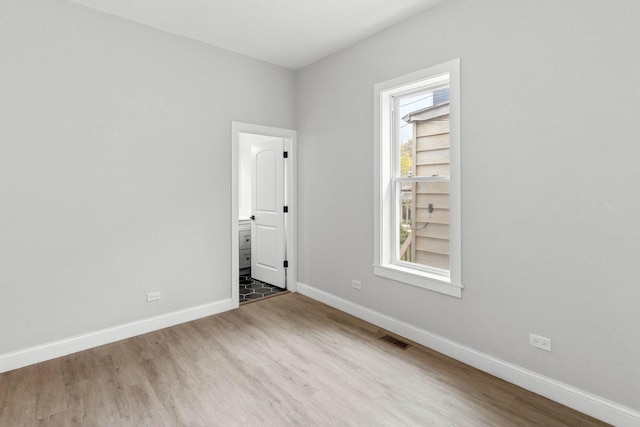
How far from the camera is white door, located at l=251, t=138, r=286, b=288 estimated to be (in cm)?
443

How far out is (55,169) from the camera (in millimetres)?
2672

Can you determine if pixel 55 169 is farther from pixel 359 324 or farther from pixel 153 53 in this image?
pixel 359 324

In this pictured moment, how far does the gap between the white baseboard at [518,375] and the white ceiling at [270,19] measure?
9.32 ft

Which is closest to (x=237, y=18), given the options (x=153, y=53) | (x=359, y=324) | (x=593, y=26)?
(x=153, y=53)

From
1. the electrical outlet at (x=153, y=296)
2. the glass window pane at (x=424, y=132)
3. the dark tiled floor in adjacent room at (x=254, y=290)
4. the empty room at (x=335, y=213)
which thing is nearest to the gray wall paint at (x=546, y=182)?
the empty room at (x=335, y=213)

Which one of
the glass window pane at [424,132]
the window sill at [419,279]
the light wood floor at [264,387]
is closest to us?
the light wood floor at [264,387]

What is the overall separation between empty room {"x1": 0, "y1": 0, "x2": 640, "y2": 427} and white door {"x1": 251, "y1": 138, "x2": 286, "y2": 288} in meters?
0.50

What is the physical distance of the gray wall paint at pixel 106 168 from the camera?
2.53 meters

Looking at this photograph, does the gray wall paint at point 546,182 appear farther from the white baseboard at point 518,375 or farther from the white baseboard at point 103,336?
the white baseboard at point 103,336

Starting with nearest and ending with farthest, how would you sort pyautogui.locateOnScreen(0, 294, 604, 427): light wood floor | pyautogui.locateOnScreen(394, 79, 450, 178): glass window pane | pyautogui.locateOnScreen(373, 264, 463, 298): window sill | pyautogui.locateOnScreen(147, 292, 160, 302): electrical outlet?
pyautogui.locateOnScreen(0, 294, 604, 427): light wood floor
pyautogui.locateOnScreen(373, 264, 463, 298): window sill
pyautogui.locateOnScreen(394, 79, 450, 178): glass window pane
pyautogui.locateOnScreen(147, 292, 160, 302): electrical outlet

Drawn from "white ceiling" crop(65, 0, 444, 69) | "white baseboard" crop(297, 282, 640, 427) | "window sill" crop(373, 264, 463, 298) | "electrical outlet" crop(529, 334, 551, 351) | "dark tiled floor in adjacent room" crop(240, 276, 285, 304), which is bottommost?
"white baseboard" crop(297, 282, 640, 427)

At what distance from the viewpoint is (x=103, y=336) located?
9.55 ft

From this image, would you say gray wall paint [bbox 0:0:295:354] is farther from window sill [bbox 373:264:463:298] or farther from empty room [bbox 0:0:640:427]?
window sill [bbox 373:264:463:298]

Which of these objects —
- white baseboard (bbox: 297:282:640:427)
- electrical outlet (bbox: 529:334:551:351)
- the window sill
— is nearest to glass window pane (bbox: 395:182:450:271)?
the window sill
